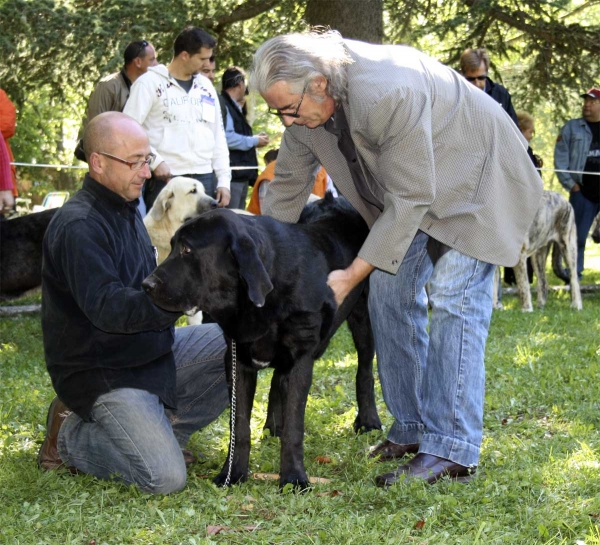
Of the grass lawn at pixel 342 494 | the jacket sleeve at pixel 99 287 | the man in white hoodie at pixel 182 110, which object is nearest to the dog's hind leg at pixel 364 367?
the grass lawn at pixel 342 494

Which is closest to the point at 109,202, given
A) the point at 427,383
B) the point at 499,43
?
the point at 427,383

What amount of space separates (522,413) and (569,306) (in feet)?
16.9

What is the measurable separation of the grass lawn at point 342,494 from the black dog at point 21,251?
5.52 ft

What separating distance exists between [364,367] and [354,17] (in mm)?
6491

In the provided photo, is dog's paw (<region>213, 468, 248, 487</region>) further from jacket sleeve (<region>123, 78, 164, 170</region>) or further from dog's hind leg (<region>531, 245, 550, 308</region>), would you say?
dog's hind leg (<region>531, 245, 550, 308</region>)

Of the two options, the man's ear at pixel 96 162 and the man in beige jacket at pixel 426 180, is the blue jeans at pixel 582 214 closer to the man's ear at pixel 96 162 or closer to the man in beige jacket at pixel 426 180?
the man in beige jacket at pixel 426 180

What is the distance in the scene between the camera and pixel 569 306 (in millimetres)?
9727

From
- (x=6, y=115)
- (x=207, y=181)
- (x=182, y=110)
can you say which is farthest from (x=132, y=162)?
(x=6, y=115)

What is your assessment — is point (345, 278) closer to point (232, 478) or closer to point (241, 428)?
point (241, 428)

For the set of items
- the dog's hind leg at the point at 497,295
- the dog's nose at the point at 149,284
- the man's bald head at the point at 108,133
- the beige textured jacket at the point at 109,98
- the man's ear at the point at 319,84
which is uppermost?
the man's ear at the point at 319,84

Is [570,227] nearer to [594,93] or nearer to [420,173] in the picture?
[594,93]

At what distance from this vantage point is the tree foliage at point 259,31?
34.5ft

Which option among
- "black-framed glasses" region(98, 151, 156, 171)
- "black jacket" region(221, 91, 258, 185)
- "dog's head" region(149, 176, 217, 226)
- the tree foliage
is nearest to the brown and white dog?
the tree foliage

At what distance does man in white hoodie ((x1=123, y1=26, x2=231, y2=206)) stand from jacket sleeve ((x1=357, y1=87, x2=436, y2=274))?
365cm
